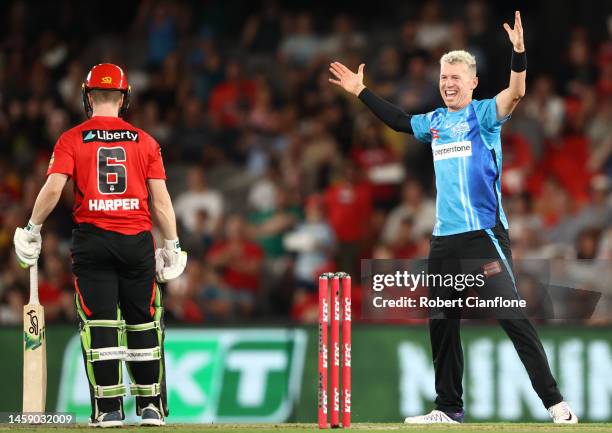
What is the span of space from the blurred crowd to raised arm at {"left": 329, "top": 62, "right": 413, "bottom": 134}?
3.35 metres

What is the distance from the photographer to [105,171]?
8.09 metres

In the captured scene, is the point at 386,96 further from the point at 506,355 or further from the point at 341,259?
the point at 506,355

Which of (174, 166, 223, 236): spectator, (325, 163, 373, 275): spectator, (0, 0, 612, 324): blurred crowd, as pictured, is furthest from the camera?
(174, 166, 223, 236): spectator

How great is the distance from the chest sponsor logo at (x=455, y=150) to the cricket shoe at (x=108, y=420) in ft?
8.32

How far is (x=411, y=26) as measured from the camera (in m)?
16.7

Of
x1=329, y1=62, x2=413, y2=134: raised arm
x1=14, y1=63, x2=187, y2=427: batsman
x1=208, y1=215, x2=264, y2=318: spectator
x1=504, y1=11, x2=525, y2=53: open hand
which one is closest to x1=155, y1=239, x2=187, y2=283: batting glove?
x1=14, y1=63, x2=187, y2=427: batsman

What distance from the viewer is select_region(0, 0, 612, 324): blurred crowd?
Answer: 14.0 m

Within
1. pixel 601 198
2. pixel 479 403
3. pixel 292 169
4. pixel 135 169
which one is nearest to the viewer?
pixel 135 169

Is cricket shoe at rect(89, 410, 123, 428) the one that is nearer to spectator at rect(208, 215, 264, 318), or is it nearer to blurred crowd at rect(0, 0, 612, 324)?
blurred crowd at rect(0, 0, 612, 324)

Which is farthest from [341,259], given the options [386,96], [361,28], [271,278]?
[361,28]

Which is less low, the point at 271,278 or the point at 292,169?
the point at 292,169

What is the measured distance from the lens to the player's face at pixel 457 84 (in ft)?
27.4

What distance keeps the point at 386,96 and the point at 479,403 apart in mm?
5310

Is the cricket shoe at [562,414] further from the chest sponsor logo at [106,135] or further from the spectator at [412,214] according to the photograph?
the spectator at [412,214]
